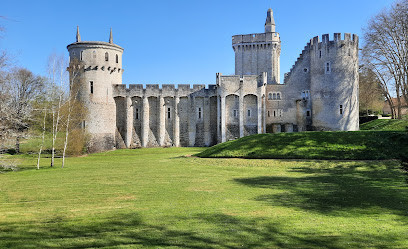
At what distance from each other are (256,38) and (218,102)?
13.2m

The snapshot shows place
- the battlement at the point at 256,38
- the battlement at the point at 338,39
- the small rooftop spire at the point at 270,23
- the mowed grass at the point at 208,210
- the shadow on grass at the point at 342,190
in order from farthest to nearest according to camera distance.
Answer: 1. the small rooftop spire at the point at 270,23
2. the battlement at the point at 256,38
3. the battlement at the point at 338,39
4. the shadow on grass at the point at 342,190
5. the mowed grass at the point at 208,210

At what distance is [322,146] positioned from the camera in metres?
25.3

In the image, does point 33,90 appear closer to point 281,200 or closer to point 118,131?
point 118,131

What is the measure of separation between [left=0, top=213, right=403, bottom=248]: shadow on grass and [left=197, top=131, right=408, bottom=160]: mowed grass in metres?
16.0

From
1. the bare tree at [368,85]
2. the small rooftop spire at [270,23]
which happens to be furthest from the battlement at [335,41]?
the small rooftop spire at [270,23]

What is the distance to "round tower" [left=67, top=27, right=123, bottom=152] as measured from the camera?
130 ft

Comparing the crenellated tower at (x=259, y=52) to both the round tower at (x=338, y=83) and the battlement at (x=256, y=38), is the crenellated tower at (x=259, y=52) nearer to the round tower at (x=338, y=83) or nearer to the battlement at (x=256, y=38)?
the battlement at (x=256, y=38)

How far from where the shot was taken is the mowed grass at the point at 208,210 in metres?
8.05

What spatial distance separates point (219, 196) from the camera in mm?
13023

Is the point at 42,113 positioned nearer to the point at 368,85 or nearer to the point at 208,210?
the point at 208,210

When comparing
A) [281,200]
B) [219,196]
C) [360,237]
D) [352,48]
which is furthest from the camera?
[352,48]

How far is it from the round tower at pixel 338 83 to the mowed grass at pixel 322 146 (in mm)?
11313

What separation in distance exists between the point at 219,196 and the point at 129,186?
4.73 m

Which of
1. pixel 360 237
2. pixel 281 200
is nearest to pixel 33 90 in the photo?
A: pixel 281 200
